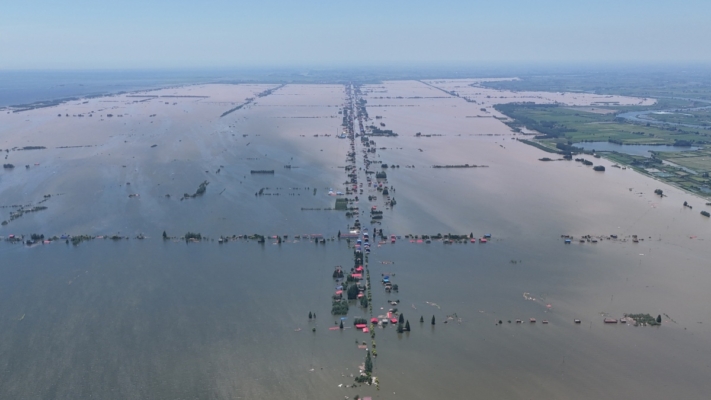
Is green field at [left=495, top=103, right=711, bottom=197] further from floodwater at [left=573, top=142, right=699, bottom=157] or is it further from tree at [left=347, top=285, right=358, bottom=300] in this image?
tree at [left=347, top=285, right=358, bottom=300]

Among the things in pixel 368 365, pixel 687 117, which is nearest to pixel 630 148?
pixel 687 117

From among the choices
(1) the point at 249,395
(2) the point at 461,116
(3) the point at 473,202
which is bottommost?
(1) the point at 249,395

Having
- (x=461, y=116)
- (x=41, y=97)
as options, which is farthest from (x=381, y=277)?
(x=41, y=97)

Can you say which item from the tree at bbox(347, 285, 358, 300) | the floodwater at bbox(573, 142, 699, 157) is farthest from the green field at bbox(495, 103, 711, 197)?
the tree at bbox(347, 285, 358, 300)

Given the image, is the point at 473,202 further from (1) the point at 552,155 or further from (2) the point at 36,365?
(2) the point at 36,365

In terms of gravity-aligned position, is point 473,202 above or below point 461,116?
below

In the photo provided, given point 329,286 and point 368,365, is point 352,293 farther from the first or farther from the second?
point 368,365
